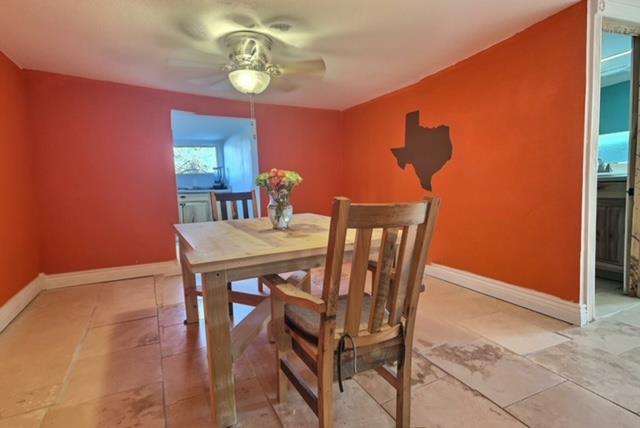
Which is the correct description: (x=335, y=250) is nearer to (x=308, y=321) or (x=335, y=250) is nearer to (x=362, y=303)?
(x=362, y=303)

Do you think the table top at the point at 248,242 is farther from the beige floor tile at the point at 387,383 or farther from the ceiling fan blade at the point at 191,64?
the ceiling fan blade at the point at 191,64

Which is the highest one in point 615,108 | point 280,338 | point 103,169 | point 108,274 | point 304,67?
point 304,67

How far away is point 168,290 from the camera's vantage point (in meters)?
3.09

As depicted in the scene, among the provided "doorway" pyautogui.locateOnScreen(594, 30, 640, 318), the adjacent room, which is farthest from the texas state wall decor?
"doorway" pyautogui.locateOnScreen(594, 30, 640, 318)

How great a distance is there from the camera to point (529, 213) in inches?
94.2

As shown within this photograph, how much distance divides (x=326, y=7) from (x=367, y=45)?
645 mm

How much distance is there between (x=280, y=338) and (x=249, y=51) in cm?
190

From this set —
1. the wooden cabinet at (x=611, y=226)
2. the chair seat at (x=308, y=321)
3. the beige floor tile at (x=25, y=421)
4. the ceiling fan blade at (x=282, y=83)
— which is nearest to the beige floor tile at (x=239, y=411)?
the chair seat at (x=308, y=321)

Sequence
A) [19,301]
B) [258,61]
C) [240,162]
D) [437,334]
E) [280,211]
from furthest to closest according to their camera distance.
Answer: [240,162], [19,301], [258,61], [437,334], [280,211]

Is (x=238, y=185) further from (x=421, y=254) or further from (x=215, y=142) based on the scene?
(x=421, y=254)

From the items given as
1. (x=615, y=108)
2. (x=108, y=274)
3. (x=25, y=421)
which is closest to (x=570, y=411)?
(x=25, y=421)

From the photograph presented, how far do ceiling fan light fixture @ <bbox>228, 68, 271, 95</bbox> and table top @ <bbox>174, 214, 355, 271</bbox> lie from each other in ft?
3.10

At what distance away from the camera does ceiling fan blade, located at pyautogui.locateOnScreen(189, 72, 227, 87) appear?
2.91 meters

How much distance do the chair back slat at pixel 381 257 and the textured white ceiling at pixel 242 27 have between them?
1.53 m
